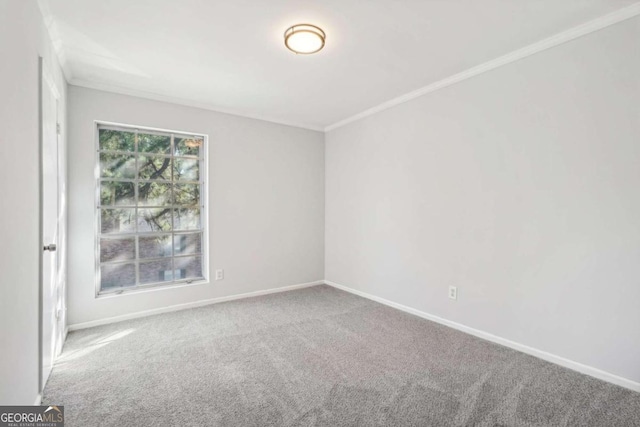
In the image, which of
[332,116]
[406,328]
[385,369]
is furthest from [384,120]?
[385,369]

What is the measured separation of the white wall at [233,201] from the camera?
3.17 metres

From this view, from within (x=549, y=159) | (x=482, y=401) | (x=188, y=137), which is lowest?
(x=482, y=401)

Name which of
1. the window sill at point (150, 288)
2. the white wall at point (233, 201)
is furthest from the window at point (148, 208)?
the white wall at point (233, 201)

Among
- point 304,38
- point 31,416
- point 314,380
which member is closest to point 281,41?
point 304,38

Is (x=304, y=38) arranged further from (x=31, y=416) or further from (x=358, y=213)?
(x=31, y=416)

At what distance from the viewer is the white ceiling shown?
2070mm

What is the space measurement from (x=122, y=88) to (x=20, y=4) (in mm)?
1832

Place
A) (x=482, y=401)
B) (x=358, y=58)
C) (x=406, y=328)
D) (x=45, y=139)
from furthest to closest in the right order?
(x=406, y=328) → (x=358, y=58) → (x=45, y=139) → (x=482, y=401)

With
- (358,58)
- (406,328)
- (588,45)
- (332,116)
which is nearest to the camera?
(588,45)

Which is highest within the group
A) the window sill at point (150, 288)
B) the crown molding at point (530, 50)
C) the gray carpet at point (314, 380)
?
the crown molding at point (530, 50)

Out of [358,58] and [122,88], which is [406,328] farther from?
[122,88]

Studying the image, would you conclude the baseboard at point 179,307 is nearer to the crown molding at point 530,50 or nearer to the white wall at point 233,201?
the white wall at point 233,201

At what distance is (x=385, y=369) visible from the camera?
92.7 inches

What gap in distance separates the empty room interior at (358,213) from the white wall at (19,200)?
0.02 metres
